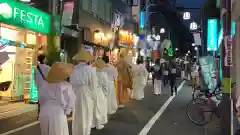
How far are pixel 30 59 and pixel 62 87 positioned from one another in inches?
408

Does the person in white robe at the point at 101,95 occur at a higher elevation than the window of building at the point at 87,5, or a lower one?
lower

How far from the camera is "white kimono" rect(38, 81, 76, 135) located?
538cm

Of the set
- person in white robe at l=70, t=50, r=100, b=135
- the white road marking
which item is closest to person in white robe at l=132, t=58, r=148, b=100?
the white road marking

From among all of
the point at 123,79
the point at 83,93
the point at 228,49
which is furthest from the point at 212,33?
the point at 83,93

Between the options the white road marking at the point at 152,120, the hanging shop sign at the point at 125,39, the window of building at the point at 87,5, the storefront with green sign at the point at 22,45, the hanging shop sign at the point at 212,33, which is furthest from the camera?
the hanging shop sign at the point at 125,39

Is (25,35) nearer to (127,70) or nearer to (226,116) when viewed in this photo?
(127,70)

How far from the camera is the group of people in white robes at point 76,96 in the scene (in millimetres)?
5398

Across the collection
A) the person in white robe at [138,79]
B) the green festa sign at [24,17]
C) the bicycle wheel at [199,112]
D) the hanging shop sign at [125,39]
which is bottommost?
the bicycle wheel at [199,112]

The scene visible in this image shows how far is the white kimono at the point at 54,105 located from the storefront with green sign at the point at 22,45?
6811mm

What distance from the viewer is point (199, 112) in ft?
33.1

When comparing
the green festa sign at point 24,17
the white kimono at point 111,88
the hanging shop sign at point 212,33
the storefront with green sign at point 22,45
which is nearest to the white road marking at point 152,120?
the white kimono at point 111,88

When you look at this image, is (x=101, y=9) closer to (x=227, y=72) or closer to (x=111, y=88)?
(x=111, y=88)

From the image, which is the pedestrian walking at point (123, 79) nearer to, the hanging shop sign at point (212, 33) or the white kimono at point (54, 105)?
the white kimono at point (54, 105)

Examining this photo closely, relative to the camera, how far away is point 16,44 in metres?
12.9
